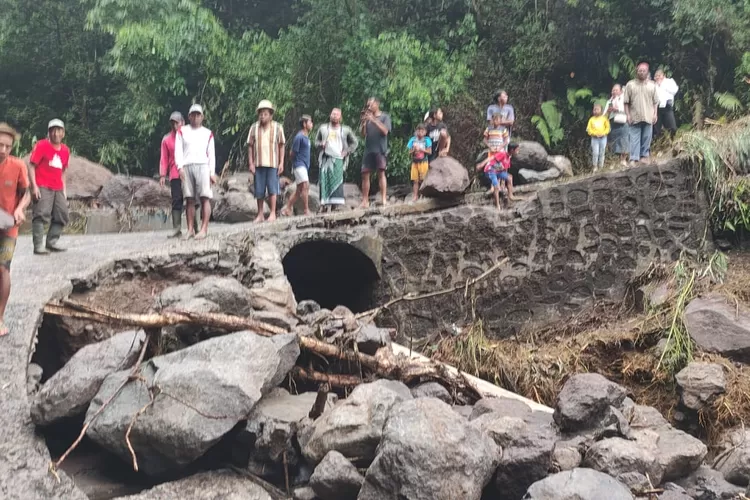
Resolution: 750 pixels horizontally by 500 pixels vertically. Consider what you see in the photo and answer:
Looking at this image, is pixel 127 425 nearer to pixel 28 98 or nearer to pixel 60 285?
pixel 60 285

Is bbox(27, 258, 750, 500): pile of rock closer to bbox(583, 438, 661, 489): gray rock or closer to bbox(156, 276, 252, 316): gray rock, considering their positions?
bbox(583, 438, 661, 489): gray rock

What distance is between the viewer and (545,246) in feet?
32.7

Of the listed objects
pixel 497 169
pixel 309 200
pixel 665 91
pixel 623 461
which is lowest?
pixel 623 461

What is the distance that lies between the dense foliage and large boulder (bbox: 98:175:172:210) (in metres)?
3.06

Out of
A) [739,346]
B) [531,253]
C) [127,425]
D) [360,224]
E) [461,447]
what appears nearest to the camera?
[461,447]

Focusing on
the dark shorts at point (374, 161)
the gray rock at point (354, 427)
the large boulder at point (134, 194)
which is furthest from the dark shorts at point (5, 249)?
the large boulder at point (134, 194)

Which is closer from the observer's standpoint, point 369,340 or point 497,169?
point 369,340

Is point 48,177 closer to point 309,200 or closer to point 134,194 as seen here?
point 309,200

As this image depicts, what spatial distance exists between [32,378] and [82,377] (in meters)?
0.57

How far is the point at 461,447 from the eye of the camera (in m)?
3.68

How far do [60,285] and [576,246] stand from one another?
22.5 feet

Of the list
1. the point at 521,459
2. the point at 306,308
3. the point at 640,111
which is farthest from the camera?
the point at 640,111

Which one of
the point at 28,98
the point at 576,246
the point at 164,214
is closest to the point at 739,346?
the point at 576,246

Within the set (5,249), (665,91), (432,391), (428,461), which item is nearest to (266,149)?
(5,249)
